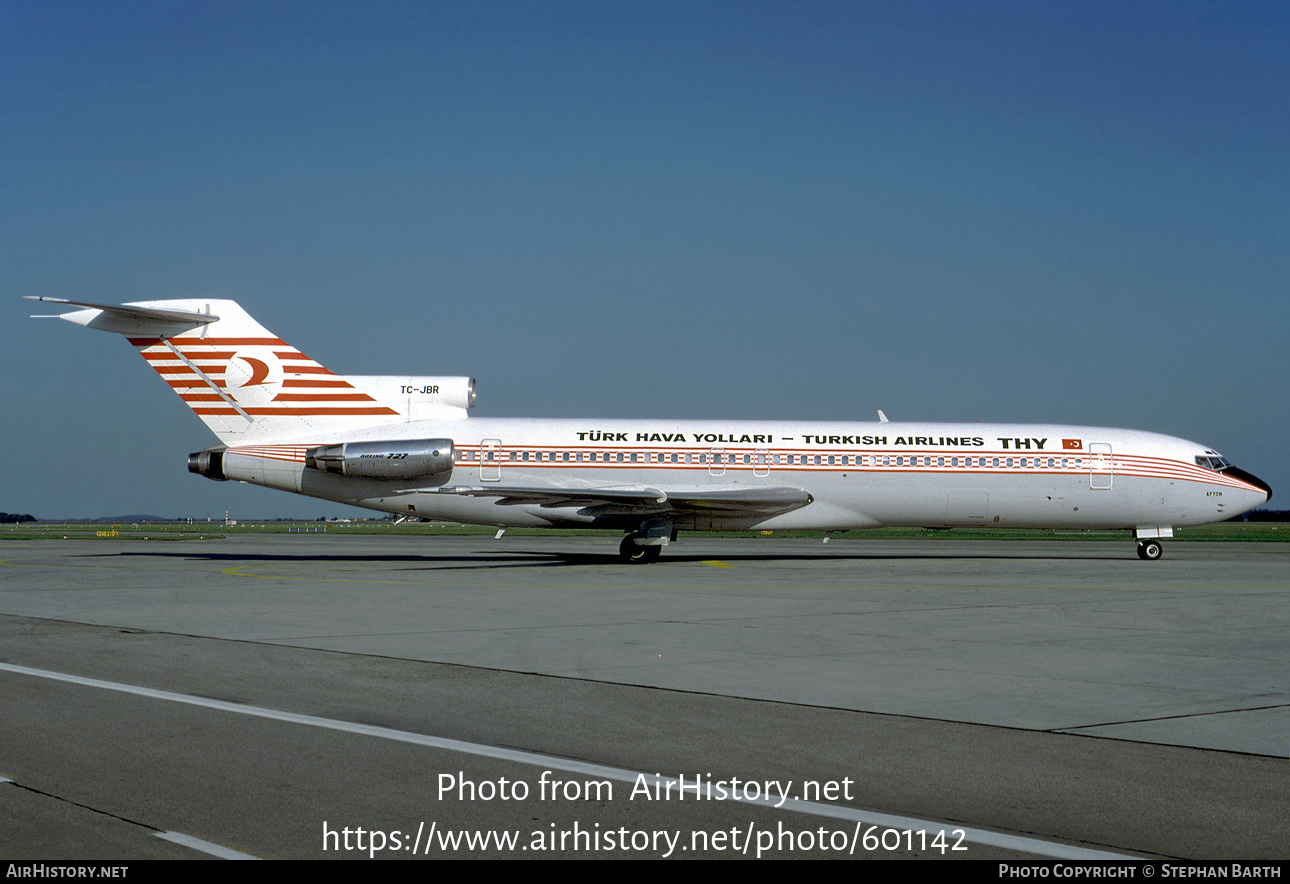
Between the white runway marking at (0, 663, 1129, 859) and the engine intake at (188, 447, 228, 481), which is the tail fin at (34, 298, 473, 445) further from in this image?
the white runway marking at (0, 663, 1129, 859)

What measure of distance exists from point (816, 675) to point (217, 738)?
210 inches

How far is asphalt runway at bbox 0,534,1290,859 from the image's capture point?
5500mm

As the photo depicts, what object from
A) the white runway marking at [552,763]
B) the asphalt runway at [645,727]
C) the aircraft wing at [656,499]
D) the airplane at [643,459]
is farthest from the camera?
the airplane at [643,459]

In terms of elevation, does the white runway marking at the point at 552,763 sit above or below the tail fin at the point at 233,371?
below

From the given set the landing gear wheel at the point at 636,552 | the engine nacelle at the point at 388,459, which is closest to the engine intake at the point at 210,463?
the engine nacelle at the point at 388,459

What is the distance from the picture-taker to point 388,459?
2856 centimetres

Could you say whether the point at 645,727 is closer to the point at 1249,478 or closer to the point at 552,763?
the point at 552,763

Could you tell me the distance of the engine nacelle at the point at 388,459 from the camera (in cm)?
2852

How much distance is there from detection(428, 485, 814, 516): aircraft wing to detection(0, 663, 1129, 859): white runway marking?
16441 millimetres

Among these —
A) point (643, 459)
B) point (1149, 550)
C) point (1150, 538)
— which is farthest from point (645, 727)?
point (1150, 538)

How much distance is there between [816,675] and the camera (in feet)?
34.2

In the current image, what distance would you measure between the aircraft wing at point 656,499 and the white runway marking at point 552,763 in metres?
16.4

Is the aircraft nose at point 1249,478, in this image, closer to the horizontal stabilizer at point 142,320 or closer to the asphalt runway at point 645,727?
the asphalt runway at point 645,727
